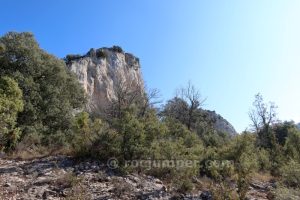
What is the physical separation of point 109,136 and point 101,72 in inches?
1163

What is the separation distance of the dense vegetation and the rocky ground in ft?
2.00

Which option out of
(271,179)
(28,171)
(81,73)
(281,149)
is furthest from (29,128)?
(81,73)

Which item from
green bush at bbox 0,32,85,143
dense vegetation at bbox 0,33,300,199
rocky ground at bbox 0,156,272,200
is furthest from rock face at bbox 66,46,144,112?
rocky ground at bbox 0,156,272,200

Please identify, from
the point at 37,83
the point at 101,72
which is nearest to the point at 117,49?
the point at 101,72

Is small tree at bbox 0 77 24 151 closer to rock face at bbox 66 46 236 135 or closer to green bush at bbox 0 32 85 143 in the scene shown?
green bush at bbox 0 32 85 143

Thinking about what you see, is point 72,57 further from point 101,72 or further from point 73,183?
point 73,183

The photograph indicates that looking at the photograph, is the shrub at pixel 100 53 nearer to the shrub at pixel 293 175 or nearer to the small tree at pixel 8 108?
the small tree at pixel 8 108

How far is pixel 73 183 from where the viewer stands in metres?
9.09

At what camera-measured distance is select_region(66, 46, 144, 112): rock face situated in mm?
37469

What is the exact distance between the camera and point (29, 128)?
16.8 m

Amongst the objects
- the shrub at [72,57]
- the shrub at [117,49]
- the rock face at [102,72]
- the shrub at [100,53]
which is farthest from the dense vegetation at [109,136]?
the shrub at [117,49]

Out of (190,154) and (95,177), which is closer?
(95,177)

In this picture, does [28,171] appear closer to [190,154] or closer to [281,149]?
[190,154]

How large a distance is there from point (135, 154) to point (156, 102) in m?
19.7
